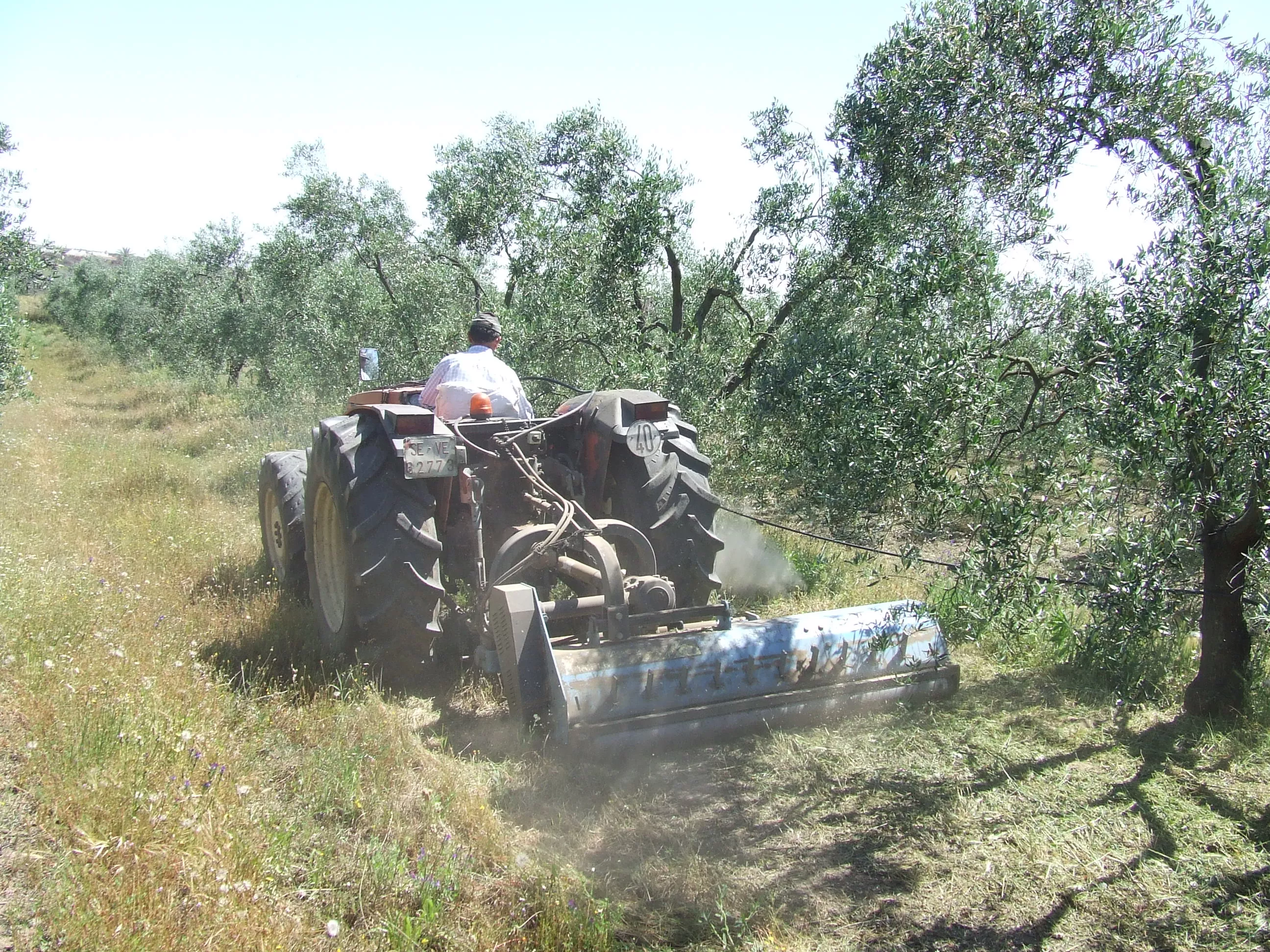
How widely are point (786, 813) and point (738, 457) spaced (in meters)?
3.93

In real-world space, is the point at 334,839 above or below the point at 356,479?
below

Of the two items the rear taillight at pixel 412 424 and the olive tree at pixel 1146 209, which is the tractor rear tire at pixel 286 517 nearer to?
the rear taillight at pixel 412 424

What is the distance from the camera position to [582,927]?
8.64ft

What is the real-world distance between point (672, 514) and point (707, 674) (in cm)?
108

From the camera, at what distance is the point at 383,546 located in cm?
429

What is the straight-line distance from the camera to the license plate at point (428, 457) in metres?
4.26

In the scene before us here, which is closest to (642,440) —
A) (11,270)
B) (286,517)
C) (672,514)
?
(672,514)

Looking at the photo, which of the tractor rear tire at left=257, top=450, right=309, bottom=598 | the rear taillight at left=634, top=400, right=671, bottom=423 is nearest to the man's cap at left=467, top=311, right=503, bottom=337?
the rear taillight at left=634, top=400, right=671, bottom=423

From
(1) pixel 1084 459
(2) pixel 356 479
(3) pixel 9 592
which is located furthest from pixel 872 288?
(3) pixel 9 592

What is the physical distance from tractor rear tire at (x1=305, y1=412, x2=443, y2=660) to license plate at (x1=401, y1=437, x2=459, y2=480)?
15 centimetres

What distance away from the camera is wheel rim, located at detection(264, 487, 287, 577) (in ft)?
20.7

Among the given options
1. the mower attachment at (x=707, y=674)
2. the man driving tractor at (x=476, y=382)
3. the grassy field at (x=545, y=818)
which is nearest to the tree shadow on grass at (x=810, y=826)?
the grassy field at (x=545, y=818)

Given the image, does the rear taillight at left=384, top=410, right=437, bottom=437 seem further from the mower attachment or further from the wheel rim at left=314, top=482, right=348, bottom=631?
the mower attachment

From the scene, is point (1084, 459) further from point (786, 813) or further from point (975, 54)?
point (975, 54)
